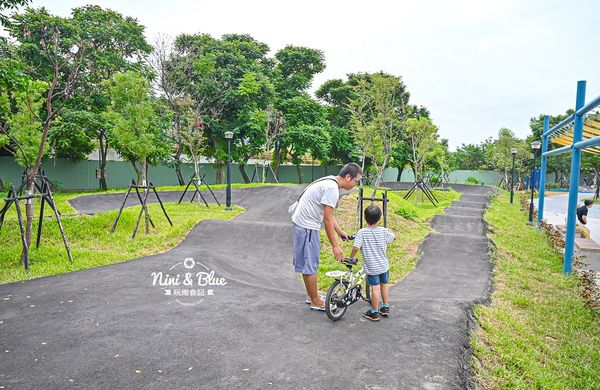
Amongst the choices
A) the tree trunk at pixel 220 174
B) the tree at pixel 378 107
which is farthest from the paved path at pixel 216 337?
the tree trunk at pixel 220 174

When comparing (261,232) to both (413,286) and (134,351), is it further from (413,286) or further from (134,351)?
(134,351)

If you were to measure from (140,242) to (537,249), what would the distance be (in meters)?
9.25

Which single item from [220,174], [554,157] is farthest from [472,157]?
[220,174]

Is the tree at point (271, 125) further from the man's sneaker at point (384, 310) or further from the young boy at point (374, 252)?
the man's sneaker at point (384, 310)

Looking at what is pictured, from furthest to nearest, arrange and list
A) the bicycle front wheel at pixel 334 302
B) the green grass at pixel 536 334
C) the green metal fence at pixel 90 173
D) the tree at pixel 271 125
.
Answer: the tree at pixel 271 125 < the green metal fence at pixel 90 173 < the bicycle front wheel at pixel 334 302 < the green grass at pixel 536 334

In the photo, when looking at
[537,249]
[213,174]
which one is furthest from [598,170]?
[213,174]

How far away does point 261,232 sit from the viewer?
946cm

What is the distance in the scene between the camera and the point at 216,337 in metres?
3.50

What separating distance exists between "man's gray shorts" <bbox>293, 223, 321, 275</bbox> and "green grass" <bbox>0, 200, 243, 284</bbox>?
4.71m

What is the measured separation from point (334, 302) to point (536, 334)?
230cm

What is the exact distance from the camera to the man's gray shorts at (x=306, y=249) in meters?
3.83

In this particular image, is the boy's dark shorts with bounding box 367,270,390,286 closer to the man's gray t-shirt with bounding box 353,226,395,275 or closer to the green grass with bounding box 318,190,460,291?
the man's gray t-shirt with bounding box 353,226,395,275

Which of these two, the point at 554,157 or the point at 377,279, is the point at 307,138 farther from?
the point at 554,157

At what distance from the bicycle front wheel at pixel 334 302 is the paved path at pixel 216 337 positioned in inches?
3.5
